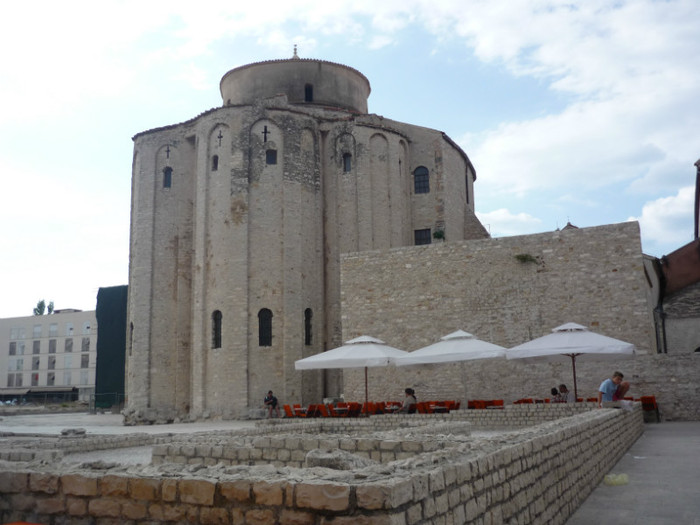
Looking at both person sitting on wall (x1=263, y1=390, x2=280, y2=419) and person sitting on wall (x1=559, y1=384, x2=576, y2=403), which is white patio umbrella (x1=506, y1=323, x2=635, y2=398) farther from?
person sitting on wall (x1=263, y1=390, x2=280, y2=419)

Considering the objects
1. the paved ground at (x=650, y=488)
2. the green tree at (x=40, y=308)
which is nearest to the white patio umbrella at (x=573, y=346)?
the paved ground at (x=650, y=488)

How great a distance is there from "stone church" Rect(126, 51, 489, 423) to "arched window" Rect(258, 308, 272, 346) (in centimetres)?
4

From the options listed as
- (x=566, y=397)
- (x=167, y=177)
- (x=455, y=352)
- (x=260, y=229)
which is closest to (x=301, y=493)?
(x=455, y=352)

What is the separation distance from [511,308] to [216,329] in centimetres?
1228

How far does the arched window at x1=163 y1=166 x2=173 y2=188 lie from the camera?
29452 millimetres

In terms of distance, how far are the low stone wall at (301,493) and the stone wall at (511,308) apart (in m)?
A: 13.8

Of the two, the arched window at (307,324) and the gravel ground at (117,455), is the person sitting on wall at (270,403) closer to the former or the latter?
the arched window at (307,324)

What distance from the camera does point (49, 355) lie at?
6456 centimetres

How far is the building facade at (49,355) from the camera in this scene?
62.3 m

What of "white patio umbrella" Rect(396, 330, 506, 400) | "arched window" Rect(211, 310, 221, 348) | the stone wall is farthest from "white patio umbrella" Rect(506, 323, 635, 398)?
"arched window" Rect(211, 310, 221, 348)

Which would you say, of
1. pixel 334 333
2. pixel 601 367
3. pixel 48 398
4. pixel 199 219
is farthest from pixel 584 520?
pixel 48 398

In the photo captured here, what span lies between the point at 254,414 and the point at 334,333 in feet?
16.3

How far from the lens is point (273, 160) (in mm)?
27406

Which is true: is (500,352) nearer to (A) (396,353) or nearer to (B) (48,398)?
(A) (396,353)
